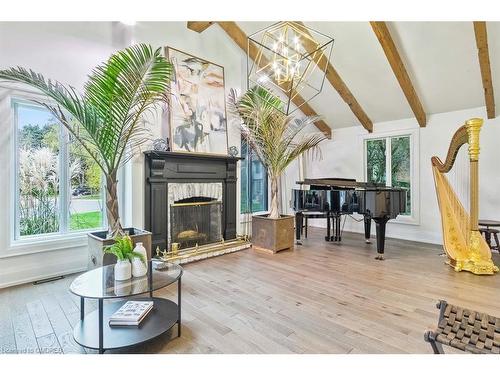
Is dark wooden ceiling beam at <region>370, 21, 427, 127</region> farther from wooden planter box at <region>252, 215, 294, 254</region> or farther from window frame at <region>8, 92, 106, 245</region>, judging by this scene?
window frame at <region>8, 92, 106, 245</region>

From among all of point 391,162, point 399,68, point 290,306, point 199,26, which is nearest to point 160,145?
point 199,26

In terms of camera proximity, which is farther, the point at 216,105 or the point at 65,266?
the point at 216,105

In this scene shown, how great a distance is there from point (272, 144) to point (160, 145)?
176 centimetres

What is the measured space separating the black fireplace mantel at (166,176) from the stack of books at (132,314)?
1913 millimetres

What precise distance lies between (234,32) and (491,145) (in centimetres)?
487

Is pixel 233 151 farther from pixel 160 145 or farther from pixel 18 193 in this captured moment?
pixel 18 193

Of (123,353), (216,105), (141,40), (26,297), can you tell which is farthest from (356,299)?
(141,40)

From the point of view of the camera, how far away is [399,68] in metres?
4.37

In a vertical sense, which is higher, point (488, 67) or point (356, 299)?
point (488, 67)

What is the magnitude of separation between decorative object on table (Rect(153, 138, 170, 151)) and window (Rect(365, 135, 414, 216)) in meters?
4.36

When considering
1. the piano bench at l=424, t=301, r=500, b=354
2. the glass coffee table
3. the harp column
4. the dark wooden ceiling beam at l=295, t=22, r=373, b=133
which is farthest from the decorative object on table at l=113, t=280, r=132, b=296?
the dark wooden ceiling beam at l=295, t=22, r=373, b=133

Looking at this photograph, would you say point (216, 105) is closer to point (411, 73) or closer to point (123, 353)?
point (411, 73)

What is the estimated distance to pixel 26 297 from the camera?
9.30 feet
